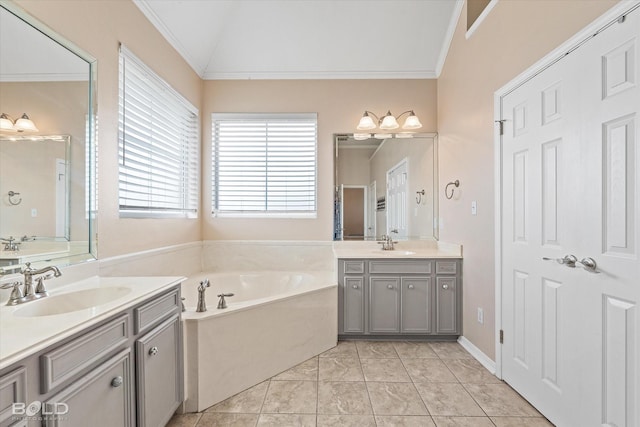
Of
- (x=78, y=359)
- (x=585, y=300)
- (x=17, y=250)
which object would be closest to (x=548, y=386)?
(x=585, y=300)

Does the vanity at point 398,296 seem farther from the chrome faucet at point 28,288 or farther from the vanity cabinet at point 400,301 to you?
the chrome faucet at point 28,288

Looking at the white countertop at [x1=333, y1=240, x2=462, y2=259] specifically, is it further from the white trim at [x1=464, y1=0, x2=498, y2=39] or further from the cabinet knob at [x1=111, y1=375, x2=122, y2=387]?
the cabinet knob at [x1=111, y1=375, x2=122, y2=387]

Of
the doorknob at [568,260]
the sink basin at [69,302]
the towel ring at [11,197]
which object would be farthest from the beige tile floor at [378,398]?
the towel ring at [11,197]

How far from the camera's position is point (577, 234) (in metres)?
1.50

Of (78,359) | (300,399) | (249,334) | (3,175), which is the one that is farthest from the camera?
(249,334)

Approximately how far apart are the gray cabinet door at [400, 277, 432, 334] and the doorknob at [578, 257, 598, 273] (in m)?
1.36

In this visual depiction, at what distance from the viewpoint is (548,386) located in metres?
1.69

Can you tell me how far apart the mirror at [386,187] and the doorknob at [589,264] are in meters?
1.76

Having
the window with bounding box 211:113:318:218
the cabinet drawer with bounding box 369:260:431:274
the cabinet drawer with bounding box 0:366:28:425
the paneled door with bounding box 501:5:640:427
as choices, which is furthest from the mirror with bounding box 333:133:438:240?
the cabinet drawer with bounding box 0:366:28:425

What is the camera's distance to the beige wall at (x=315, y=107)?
3.20 metres

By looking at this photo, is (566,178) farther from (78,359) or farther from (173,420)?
(173,420)

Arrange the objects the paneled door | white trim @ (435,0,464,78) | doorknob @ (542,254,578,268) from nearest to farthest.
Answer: the paneled door → doorknob @ (542,254,578,268) → white trim @ (435,0,464,78)

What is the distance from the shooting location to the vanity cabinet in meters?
2.71

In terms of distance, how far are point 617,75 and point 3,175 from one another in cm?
273
